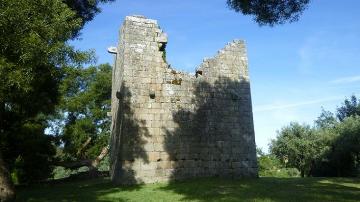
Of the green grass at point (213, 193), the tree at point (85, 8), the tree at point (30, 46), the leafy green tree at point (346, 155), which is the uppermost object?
the tree at point (85, 8)

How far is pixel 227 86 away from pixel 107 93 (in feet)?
71.0

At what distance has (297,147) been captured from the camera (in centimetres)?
3909

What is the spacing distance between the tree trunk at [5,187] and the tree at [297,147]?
30.4 meters

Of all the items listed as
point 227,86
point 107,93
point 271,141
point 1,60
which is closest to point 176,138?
point 227,86

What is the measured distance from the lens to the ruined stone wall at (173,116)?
16.2m

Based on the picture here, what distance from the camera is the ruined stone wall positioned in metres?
16.2

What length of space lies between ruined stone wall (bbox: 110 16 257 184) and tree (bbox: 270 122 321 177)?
21171mm

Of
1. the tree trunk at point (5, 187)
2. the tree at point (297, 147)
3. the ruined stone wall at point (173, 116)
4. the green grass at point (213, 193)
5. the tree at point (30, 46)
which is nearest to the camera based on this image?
the tree at point (30, 46)

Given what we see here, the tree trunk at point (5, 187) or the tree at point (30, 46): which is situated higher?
the tree at point (30, 46)

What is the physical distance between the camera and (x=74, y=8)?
16578mm

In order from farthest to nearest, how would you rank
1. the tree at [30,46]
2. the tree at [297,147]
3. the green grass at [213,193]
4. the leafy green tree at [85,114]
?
1. the tree at [297,147]
2. the leafy green tree at [85,114]
3. the green grass at [213,193]
4. the tree at [30,46]

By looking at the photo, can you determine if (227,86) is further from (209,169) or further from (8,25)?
(8,25)

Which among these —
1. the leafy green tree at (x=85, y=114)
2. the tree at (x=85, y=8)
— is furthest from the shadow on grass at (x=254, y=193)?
the leafy green tree at (x=85, y=114)

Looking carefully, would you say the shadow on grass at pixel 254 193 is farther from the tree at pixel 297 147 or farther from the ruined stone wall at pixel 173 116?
the tree at pixel 297 147
